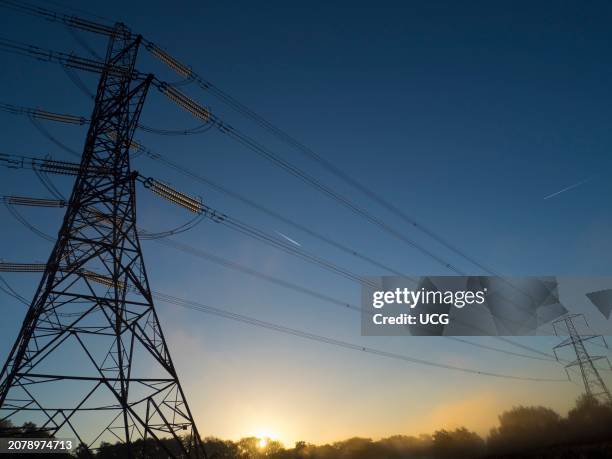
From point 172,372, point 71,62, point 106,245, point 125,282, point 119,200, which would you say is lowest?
point 172,372

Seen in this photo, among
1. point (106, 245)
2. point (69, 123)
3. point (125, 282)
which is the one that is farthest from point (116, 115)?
point (125, 282)

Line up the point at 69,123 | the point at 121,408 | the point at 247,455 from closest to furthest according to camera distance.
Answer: the point at 121,408 < the point at 69,123 < the point at 247,455

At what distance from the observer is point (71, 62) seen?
21.1 metres

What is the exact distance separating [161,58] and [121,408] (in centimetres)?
1789

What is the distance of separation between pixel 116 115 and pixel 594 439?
58.3 metres

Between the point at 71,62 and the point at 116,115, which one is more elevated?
the point at 71,62

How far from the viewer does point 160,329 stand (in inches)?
737

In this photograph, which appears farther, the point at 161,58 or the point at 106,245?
the point at 161,58

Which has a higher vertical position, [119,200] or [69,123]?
[69,123]

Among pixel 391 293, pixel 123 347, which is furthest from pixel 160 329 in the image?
pixel 391 293

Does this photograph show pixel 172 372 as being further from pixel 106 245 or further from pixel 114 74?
pixel 114 74

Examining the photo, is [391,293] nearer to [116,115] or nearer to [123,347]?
[123,347]

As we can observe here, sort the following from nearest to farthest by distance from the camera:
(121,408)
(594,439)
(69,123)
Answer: (121,408), (69,123), (594,439)

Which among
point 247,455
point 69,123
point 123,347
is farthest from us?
point 247,455
